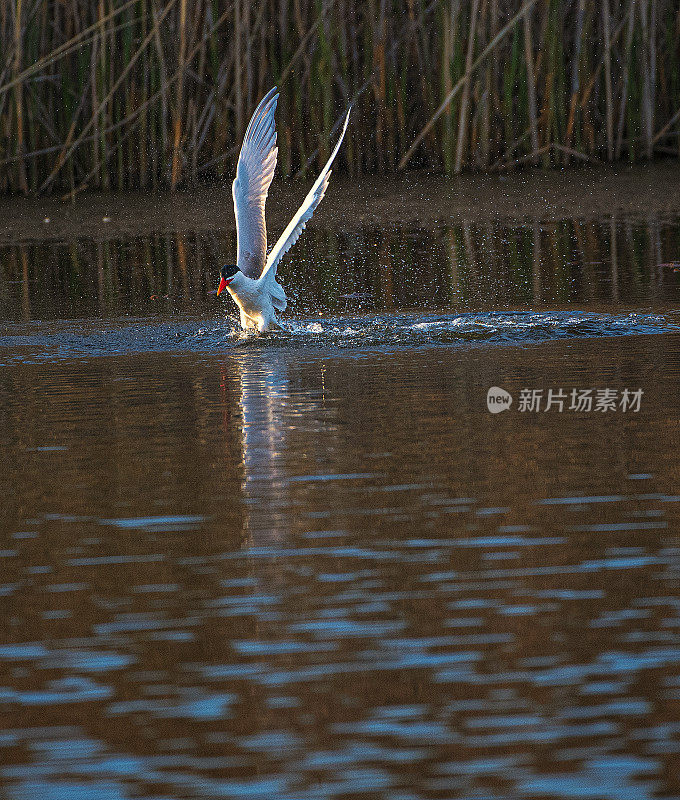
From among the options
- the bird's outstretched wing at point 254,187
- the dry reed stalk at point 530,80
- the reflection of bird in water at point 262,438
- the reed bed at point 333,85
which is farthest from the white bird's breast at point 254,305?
the dry reed stalk at point 530,80

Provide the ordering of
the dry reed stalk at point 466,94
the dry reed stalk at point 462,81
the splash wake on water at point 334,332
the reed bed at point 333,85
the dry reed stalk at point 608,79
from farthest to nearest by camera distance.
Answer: the dry reed stalk at point 608,79, the reed bed at point 333,85, the dry reed stalk at point 466,94, the dry reed stalk at point 462,81, the splash wake on water at point 334,332

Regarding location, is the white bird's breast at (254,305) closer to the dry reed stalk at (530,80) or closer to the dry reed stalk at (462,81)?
the dry reed stalk at (462,81)

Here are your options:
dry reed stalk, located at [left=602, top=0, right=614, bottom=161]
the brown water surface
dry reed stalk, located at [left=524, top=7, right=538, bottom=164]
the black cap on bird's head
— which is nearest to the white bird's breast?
the black cap on bird's head

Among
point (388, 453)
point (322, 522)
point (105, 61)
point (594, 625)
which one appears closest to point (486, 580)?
point (594, 625)

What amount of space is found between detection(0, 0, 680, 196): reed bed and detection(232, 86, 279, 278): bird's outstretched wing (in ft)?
16.5

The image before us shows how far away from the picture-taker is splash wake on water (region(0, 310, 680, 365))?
25.6ft

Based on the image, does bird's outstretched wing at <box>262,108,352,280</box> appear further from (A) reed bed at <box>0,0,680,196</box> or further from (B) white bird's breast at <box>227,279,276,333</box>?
(A) reed bed at <box>0,0,680,196</box>

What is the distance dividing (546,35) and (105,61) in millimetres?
4123

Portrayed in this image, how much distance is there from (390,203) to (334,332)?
607cm

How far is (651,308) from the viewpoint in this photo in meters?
8.29

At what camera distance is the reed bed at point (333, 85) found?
48.2ft

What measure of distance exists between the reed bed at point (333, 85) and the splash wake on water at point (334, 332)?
6178 millimetres

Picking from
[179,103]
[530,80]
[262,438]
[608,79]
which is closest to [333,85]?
[179,103]

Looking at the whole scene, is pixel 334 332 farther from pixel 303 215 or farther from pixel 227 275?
pixel 227 275
